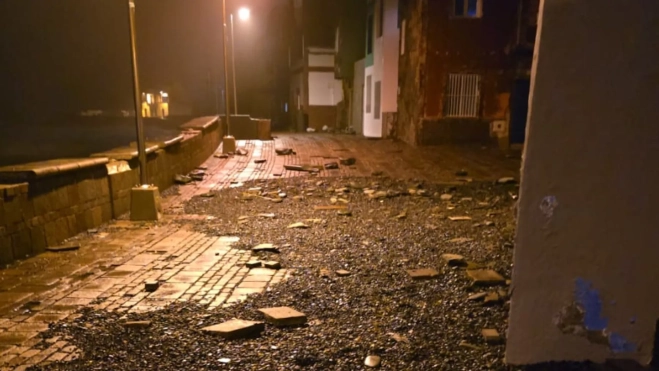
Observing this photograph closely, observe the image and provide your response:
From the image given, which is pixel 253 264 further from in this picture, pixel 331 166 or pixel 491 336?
pixel 331 166

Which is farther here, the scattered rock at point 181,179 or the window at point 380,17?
the window at point 380,17

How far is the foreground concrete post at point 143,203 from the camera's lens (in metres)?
6.77

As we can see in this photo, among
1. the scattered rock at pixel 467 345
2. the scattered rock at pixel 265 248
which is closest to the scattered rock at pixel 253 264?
the scattered rock at pixel 265 248

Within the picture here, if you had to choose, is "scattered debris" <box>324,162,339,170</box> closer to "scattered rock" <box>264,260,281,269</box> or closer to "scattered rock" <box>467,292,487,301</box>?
"scattered rock" <box>264,260,281,269</box>

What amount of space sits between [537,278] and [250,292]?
2.52 meters

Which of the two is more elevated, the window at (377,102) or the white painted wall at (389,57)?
the white painted wall at (389,57)

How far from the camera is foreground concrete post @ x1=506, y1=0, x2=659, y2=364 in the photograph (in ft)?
7.78

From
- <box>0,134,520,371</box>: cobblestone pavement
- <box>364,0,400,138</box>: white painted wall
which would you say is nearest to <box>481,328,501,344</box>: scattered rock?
<box>0,134,520,371</box>: cobblestone pavement

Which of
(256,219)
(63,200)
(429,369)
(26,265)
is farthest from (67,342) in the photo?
(256,219)

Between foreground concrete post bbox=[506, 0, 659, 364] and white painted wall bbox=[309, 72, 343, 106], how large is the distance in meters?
29.3

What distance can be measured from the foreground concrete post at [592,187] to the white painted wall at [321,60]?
29.9 meters

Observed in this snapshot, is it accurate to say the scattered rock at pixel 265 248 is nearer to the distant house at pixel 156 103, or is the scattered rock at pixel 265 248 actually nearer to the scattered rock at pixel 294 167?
the scattered rock at pixel 294 167

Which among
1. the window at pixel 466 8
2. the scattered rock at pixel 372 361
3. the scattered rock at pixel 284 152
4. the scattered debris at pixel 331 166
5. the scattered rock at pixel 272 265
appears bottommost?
the scattered rock at pixel 272 265

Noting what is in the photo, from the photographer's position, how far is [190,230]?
6.38 m
